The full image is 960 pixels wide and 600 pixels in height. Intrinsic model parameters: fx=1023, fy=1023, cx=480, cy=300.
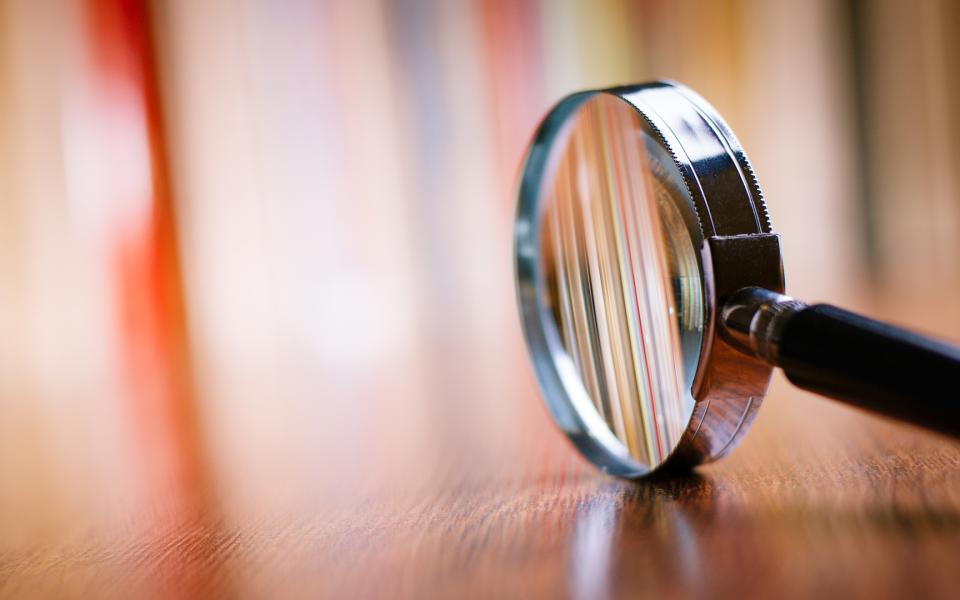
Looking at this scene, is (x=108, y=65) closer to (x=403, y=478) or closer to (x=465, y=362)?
(x=465, y=362)

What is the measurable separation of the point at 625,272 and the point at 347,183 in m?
1.89

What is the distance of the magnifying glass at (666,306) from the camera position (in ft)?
1.22

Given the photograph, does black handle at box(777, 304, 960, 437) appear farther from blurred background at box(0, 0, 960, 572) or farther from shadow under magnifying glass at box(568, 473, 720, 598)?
blurred background at box(0, 0, 960, 572)

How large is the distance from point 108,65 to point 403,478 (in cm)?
165

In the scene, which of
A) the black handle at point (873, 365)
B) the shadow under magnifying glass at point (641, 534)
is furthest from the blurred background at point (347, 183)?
the black handle at point (873, 365)

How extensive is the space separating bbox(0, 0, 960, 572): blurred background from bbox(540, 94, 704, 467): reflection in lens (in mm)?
326

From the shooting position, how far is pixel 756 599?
0.31 m

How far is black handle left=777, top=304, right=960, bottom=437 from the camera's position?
34cm

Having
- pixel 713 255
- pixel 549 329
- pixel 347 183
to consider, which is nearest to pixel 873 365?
pixel 713 255

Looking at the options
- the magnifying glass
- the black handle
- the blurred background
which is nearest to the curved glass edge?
the magnifying glass

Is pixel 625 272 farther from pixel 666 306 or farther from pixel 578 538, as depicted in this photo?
pixel 578 538

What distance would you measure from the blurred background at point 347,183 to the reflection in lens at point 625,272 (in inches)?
12.8

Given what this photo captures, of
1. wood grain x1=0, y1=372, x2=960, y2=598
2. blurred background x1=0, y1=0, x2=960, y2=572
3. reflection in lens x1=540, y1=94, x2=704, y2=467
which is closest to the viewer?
wood grain x1=0, y1=372, x2=960, y2=598

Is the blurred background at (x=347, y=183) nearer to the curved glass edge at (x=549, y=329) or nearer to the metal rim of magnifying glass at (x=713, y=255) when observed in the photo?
the curved glass edge at (x=549, y=329)
